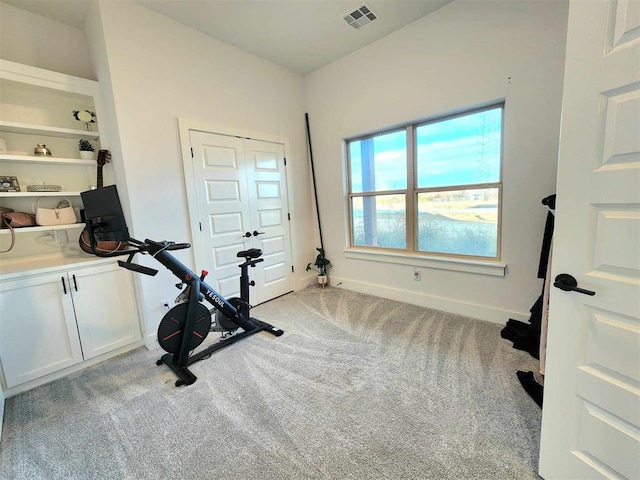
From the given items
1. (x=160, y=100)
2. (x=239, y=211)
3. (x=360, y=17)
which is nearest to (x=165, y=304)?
(x=239, y=211)

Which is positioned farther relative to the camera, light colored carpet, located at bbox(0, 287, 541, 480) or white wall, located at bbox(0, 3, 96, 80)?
white wall, located at bbox(0, 3, 96, 80)

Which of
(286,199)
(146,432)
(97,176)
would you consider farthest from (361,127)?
(146,432)

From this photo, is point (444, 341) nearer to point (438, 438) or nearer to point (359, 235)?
point (438, 438)

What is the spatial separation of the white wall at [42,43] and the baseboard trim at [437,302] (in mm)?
3753

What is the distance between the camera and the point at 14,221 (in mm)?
2160

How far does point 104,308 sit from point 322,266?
101 inches

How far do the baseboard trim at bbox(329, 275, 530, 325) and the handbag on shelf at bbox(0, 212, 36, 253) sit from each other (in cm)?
332

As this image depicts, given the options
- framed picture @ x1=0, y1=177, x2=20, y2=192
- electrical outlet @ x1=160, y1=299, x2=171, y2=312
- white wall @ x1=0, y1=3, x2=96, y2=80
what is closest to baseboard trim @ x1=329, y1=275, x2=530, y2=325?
electrical outlet @ x1=160, y1=299, x2=171, y2=312

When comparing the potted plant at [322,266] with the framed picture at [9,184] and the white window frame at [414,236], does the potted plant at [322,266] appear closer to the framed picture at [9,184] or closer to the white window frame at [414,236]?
the white window frame at [414,236]

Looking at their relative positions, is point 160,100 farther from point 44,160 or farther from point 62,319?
point 62,319

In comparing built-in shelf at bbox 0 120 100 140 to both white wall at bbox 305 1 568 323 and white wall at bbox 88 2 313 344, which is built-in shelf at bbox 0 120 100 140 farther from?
white wall at bbox 305 1 568 323

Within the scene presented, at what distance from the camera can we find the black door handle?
1.02 m

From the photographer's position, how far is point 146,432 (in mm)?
1612

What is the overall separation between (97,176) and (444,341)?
361cm
